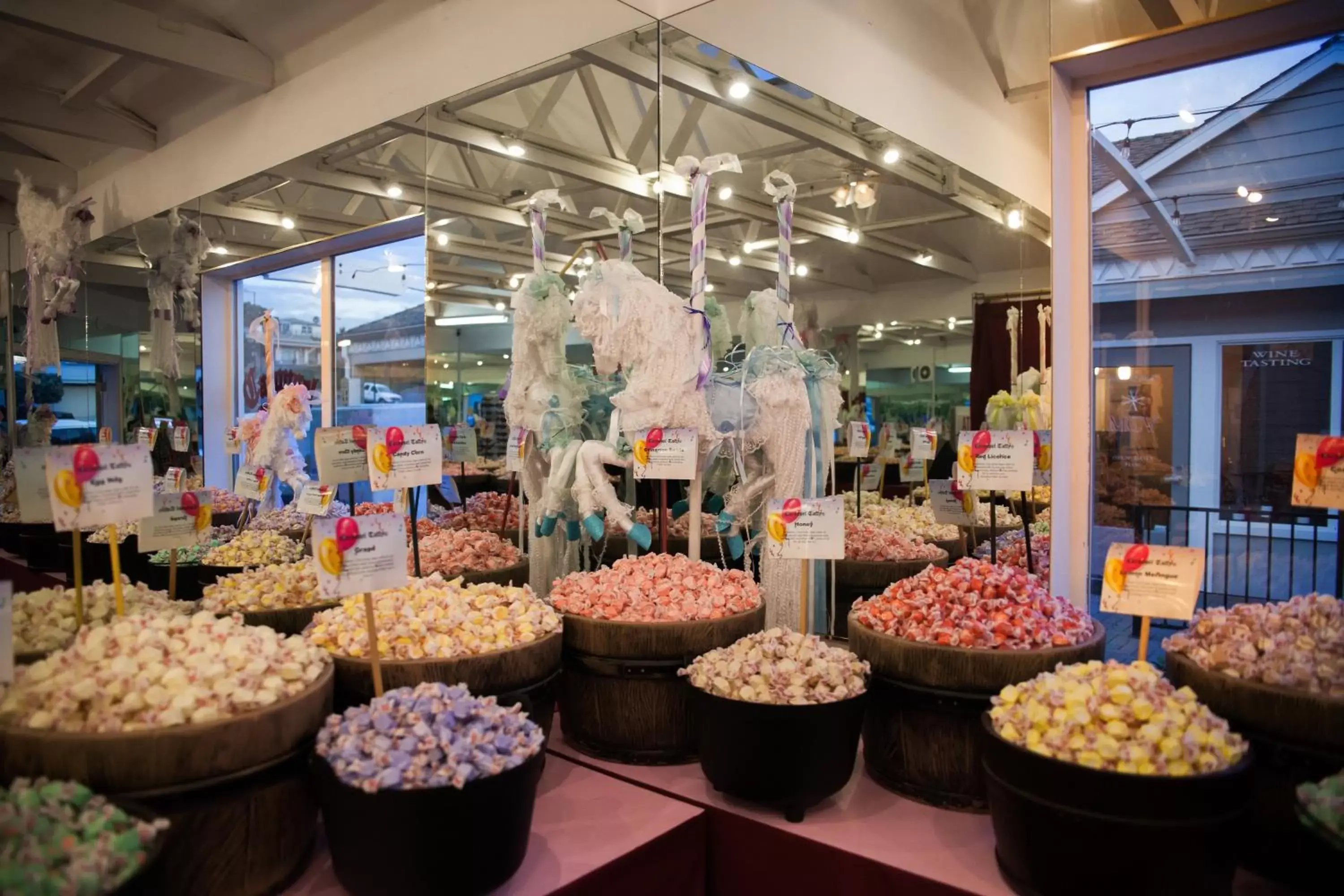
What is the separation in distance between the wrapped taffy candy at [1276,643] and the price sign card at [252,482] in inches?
133

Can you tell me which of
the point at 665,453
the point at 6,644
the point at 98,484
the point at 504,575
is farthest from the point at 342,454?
the point at 6,644

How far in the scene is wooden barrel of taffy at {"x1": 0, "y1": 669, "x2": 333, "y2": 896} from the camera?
1502 millimetres

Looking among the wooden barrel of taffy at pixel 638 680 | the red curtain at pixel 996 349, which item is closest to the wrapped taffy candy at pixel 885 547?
the red curtain at pixel 996 349

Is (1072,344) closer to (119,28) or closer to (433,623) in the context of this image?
(433,623)

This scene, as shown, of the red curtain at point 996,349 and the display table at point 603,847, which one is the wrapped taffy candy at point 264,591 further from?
the red curtain at point 996,349

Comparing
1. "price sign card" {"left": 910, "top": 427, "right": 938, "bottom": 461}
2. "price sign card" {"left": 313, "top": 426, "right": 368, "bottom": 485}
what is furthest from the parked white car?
"price sign card" {"left": 910, "top": 427, "right": 938, "bottom": 461}

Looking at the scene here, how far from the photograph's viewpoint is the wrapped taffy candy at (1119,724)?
159 cm

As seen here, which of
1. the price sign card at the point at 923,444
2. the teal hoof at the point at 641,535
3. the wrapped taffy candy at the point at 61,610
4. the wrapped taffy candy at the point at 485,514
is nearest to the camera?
the wrapped taffy candy at the point at 61,610

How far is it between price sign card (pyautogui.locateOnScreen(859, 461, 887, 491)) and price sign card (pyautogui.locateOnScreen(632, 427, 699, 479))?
1.01m

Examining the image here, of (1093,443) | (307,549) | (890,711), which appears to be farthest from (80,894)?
(1093,443)

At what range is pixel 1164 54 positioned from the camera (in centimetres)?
255

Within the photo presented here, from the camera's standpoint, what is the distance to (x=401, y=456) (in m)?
2.53

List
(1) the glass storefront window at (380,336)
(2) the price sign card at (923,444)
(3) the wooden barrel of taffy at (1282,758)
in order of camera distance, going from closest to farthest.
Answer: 1. (3) the wooden barrel of taffy at (1282,758)
2. (2) the price sign card at (923,444)
3. (1) the glass storefront window at (380,336)

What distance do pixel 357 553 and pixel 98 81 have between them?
6.28 ft
